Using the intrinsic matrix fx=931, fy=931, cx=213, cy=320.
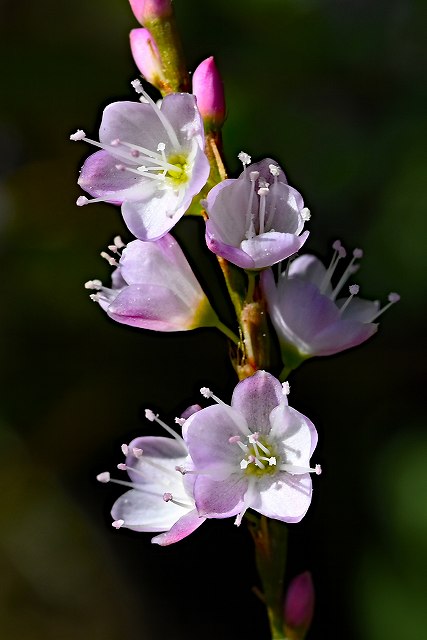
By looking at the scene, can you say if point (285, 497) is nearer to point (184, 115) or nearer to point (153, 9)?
point (184, 115)

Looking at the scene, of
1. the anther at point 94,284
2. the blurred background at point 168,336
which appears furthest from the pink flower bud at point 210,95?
the blurred background at point 168,336

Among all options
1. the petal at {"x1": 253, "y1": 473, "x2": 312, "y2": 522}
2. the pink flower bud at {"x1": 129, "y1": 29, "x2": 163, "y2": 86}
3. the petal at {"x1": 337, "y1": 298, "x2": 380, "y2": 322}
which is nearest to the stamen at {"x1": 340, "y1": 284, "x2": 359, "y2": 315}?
the petal at {"x1": 337, "y1": 298, "x2": 380, "y2": 322}

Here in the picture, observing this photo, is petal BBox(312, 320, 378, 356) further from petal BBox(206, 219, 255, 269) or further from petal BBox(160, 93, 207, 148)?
petal BBox(160, 93, 207, 148)

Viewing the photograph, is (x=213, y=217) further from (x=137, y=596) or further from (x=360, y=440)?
(x=137, y=596)

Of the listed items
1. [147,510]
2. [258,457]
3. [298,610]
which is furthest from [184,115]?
[298,610]

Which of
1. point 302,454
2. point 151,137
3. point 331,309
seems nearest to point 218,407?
point 302,454
